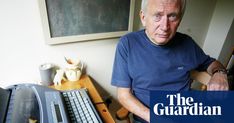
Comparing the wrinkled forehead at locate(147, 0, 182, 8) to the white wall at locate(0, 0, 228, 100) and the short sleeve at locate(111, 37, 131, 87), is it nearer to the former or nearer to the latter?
the short sleeve at locate(111, 37, 131, 87)

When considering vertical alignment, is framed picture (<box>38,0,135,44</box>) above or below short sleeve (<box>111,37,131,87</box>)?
above

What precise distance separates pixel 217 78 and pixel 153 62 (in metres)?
0.38

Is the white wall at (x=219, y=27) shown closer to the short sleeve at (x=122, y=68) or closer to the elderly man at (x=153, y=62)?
the elderly man at (x=153, y=62)

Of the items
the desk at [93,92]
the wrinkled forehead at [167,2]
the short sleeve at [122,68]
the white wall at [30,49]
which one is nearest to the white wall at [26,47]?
the white wall at [30,49]

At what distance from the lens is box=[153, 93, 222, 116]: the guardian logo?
2.97 feet

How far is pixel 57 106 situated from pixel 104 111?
0.26 metres

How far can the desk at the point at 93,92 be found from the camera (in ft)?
3.27

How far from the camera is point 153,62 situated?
113 centimetres

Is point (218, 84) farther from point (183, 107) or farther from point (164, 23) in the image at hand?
point (164, 23)

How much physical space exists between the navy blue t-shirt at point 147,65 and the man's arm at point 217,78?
14cm

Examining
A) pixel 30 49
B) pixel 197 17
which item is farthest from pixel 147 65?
pixel 197 17

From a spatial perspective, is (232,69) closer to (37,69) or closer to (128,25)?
(128,25)

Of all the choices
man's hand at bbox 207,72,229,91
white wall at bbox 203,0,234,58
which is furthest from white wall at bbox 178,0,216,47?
man's hand at bbox 207,72,229,91

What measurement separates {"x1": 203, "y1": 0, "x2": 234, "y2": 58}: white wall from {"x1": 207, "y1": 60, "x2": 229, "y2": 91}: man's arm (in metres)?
0.70
